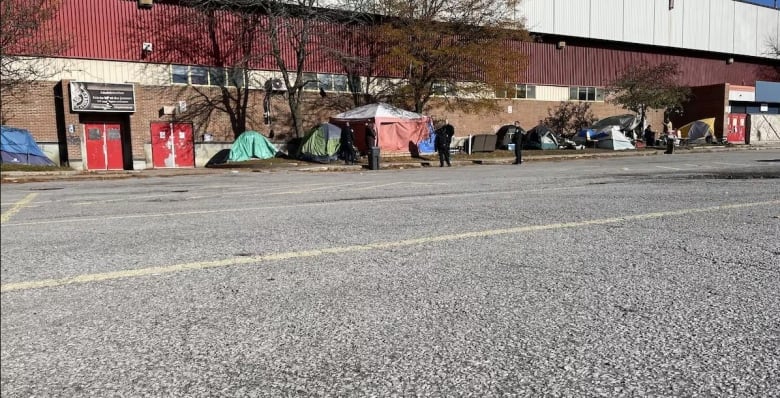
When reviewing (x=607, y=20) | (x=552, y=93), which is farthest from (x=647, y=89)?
(x=607, y=20)

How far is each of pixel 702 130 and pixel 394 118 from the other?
2788 centimetres

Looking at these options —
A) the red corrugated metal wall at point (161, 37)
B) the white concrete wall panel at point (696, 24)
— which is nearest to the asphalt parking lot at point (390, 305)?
the red corrugated metal wall at point (161, 37)

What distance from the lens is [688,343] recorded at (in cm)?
346

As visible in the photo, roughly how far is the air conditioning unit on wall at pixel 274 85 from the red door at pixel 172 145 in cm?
452

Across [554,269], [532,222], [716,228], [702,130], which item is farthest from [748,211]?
[702,130]

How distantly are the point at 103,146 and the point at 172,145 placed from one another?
10.2ft

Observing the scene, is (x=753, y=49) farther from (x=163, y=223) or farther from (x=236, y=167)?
(x=163, y=223)

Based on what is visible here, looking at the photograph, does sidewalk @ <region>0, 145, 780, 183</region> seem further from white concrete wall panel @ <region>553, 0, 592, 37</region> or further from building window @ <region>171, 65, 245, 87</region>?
white concrete wall panel @ <region>553, 0, 592, 37</region>

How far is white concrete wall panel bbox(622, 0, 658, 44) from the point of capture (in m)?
44.2

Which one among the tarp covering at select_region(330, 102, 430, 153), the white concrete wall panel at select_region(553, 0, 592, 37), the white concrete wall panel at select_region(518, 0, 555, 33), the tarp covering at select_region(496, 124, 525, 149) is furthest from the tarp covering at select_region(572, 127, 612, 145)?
the tarp covering at select_region(330, 102, 430, 153)

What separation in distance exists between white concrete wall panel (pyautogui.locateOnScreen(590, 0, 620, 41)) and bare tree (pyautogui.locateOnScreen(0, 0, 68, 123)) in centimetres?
3443

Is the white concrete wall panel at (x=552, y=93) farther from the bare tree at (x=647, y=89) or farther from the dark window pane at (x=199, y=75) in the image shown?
the dark window pane at (x=199, y=75)

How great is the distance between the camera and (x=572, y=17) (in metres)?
41.3

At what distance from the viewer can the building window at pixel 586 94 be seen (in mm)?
43078
